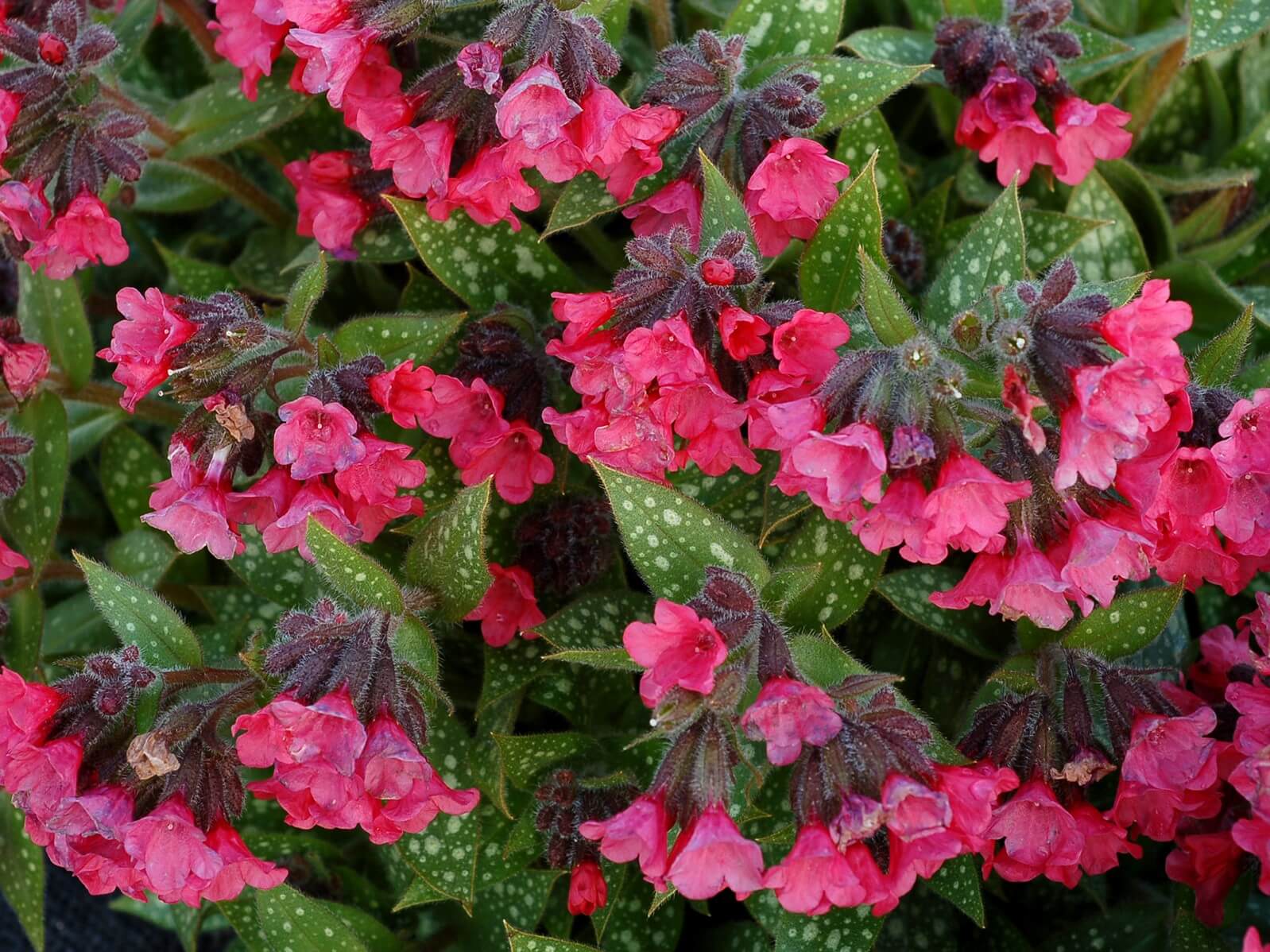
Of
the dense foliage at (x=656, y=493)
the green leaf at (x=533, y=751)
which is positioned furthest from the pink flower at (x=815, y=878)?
the green leaf at (x=533, y=751)

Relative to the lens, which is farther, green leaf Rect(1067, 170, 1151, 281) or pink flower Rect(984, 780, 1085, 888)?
green leaf Rect(1067, 170, 1151, 281)

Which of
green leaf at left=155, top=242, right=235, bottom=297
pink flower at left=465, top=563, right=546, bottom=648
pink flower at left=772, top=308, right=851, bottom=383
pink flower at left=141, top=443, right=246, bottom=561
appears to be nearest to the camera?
pink flower at left=772, top=308, right=851, bottom=383

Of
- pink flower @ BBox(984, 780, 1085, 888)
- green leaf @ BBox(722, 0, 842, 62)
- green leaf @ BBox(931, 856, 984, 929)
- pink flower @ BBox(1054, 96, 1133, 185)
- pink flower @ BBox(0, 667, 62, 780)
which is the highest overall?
green leaf @ BBox(722, 0, 842, 62)

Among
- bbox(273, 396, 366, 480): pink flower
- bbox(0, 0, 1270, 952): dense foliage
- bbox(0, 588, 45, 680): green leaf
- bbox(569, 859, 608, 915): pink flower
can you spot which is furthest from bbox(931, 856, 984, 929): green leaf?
bbox(0, 588, 45, 680): green leaf

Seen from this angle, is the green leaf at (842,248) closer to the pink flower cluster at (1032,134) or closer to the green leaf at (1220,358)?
the pink flower cluster at (1032,134)

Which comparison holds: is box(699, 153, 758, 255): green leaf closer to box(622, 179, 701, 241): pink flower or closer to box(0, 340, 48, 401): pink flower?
box(622, 179, 701, 241): pink flower

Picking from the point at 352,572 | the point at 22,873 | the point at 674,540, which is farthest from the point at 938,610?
the point at 22,873
